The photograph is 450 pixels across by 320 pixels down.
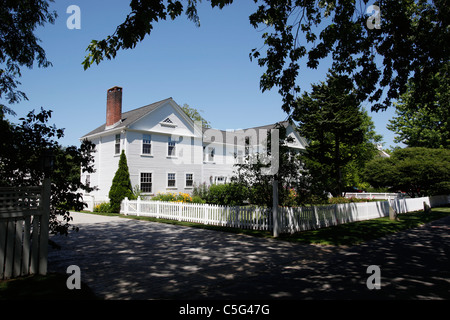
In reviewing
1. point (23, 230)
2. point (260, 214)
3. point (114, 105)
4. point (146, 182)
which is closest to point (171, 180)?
point (146, 182)

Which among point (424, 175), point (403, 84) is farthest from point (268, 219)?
point (424, 175)

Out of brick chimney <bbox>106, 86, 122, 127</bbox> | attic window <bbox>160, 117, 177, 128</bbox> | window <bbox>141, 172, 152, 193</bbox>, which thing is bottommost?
window <bbox>141, 172, 152, 193</bbox>

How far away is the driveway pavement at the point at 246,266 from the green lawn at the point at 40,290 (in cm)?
36

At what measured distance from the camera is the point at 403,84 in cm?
916

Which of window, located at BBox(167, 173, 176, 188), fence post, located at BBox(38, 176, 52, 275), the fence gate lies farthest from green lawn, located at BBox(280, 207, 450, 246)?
window, located at BBox(167, 173, 176, 188)

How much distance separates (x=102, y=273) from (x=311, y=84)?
29.3 metres

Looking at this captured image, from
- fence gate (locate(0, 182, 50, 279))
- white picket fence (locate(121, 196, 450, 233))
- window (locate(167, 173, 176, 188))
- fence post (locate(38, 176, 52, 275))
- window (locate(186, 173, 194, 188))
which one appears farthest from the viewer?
window (locate(186, 173, 194, 188))

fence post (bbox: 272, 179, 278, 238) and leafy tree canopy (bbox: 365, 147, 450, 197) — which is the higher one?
leafy tree canopy (bbox: 365, 147, 450, 197)

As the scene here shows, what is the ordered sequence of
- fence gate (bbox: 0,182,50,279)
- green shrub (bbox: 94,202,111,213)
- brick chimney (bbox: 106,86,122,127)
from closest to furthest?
fence gate (bbox: 0,182,50,279) → green shrub (bbox: 94,202,111,213) → brick chimney (bbox: 106,86,122,127)

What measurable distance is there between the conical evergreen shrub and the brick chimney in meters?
4.43

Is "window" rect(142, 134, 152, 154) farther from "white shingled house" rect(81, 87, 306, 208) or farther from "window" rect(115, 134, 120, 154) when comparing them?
"window" rect(115, 134, 120, 154)

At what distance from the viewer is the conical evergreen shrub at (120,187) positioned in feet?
70.6

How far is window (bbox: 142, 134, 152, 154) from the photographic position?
24.7 m

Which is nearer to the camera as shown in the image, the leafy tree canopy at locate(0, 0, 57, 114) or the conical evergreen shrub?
the leafy tree canopy at locate(0, 0, 57, 114)
